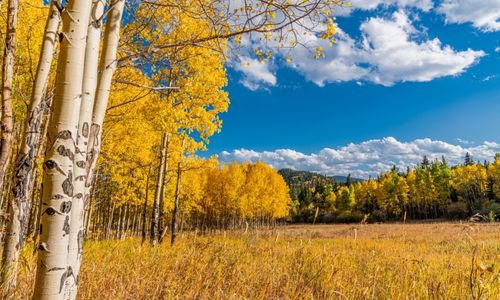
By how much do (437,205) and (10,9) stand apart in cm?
8305

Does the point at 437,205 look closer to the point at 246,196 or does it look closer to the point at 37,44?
the point at 246,196

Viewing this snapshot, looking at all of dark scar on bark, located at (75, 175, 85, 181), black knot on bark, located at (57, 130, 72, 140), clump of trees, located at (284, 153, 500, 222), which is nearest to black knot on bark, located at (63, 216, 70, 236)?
dark scar on bark, located at (75, 175, 85, 181)

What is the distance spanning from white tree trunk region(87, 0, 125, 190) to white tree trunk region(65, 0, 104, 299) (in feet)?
0.59

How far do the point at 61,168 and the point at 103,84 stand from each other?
834 mm

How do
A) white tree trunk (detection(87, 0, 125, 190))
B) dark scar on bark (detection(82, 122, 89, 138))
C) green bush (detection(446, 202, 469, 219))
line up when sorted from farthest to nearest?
green bush (detection(446, 202, 469, 219))
white tree trunk (detection(87, 0, 125, 190))
dark scar on bark (detection(82, 122, 89, 138))

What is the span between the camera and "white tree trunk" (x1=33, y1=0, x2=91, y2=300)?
154cm

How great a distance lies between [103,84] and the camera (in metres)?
2.21

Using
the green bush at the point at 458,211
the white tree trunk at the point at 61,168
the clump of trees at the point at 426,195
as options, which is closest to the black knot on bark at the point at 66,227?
the white tree trunk at the point at 61,168

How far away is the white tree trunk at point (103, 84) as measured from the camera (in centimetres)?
199

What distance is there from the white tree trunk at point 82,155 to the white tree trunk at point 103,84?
0.59ft

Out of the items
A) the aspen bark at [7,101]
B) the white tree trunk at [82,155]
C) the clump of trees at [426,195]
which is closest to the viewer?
the white tree trunk at [82,155]

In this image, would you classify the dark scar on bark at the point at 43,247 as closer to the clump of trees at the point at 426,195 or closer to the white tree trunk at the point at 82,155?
the white tree trunk at the point at 82,155

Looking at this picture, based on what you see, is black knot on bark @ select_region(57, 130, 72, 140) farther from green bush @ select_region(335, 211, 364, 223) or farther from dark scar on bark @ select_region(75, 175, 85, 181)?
green bush @ select_region(335, 211, 364, 223)

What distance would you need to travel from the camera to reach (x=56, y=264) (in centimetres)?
154
